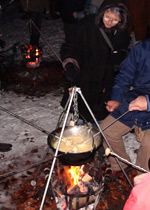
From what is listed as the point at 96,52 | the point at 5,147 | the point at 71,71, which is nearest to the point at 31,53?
the point at 5,147

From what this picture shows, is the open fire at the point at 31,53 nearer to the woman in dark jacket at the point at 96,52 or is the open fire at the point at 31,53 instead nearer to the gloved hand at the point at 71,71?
the woman in dark jacket at the point at 96,52

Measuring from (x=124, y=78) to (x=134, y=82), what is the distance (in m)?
0.17

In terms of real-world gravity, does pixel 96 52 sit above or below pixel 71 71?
above

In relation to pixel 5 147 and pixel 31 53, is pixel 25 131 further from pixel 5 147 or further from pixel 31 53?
pixel 31 53

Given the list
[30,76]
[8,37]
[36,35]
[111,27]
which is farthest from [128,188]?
[8,37]

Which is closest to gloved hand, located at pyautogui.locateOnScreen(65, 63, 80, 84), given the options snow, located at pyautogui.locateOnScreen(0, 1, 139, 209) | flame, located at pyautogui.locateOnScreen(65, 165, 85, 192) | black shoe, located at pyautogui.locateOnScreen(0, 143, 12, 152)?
snow, located at pyautogui.locateOnScreen(0, 1, 139, 209)

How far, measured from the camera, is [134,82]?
353 centimetres

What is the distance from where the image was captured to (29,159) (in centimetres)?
455

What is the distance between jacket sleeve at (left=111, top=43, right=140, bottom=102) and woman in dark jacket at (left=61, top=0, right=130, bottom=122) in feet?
1.10

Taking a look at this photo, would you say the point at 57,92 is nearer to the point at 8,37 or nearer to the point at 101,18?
the point at 101,18

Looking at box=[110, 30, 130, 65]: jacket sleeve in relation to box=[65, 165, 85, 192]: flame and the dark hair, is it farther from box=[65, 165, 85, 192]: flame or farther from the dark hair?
box=[65, 165, 85, 192]: flame

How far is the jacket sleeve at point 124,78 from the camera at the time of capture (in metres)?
3.48

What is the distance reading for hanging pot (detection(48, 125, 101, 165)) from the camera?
2.60 meters

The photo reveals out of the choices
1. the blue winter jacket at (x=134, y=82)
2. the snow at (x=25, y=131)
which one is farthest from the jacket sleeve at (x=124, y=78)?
the snow at (x=25, y=131)
